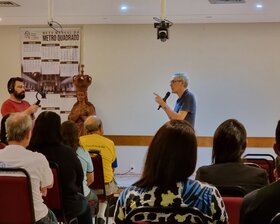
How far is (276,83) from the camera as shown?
7.25 meters

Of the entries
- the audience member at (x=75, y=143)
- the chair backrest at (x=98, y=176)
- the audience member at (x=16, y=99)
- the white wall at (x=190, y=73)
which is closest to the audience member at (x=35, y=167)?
the audience member at (x=75, y=143)

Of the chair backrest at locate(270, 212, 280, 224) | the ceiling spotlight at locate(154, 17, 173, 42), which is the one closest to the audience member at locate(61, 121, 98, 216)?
the ceiling spotlight at locate(154, 17, 173, 42)

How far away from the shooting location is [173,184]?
1733mm

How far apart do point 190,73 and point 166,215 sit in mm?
5912

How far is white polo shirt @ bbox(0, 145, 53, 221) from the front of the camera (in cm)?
262

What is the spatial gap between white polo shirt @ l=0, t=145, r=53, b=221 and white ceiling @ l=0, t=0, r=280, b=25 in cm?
383

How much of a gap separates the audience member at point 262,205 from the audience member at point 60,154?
157 cm

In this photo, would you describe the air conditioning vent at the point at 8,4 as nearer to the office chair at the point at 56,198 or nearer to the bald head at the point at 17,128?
the bald head at the point at 17,128

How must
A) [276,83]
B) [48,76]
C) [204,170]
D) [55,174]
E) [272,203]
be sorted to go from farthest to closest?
[48,76] < [276,83] < [55,174] < [204,170] < [272,203]

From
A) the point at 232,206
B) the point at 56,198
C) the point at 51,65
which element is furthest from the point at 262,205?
the point at 51,65

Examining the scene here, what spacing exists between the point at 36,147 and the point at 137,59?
463 cm

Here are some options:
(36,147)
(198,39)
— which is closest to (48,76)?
(198,39)

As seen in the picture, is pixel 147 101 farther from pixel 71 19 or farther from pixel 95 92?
pixel 71 19

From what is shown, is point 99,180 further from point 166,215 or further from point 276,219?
point 276,219
